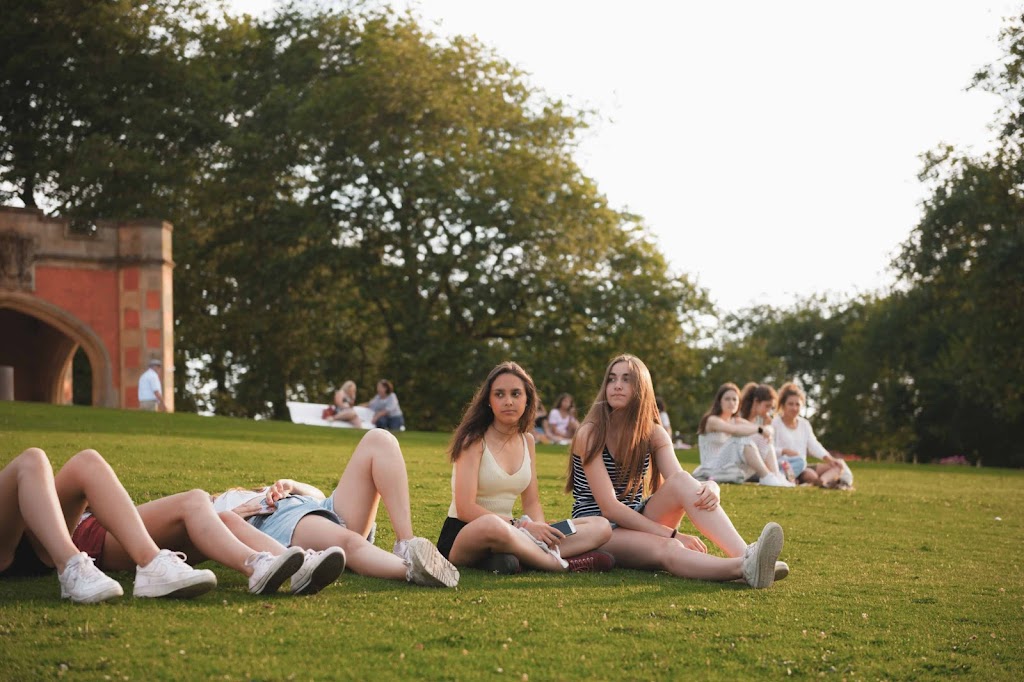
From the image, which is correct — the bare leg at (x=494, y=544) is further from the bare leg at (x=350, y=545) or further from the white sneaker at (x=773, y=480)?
the white sneaker at (x=773, y=480)

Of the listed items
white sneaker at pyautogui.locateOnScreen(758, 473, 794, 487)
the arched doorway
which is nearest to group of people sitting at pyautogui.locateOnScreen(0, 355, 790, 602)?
white sneaker at pyautogui.locateOnScreen(758, 473, 794, 487)

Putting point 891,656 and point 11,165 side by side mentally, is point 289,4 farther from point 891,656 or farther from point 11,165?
point 891,656

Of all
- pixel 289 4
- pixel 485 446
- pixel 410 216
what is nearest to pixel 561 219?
pixel 410 216

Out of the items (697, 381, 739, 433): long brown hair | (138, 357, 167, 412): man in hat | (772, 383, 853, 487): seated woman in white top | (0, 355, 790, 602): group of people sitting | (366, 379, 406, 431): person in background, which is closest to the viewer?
(0, 355, 790, 602): group of people sitting

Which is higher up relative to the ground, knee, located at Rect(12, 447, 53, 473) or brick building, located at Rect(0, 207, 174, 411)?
brick building, located at Rect(0, 207, 174, 411)

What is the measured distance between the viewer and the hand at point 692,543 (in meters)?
8.75

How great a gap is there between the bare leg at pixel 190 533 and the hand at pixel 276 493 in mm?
598

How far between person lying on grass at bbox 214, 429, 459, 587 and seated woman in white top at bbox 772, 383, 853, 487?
10.5 m

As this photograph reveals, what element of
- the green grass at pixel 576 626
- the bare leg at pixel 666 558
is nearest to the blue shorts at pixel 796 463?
the green grass at pixel 576 626

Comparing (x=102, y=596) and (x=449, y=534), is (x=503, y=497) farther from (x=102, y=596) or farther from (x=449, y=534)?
(x=102, y=596)

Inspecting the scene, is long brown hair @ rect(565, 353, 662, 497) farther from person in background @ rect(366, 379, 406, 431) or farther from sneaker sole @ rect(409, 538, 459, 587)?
person in background @ rect(366, 379, 406, 431)

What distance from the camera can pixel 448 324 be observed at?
43.2 meters

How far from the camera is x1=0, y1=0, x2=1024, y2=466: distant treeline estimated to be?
4103cm

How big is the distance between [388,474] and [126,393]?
28.7 metres
